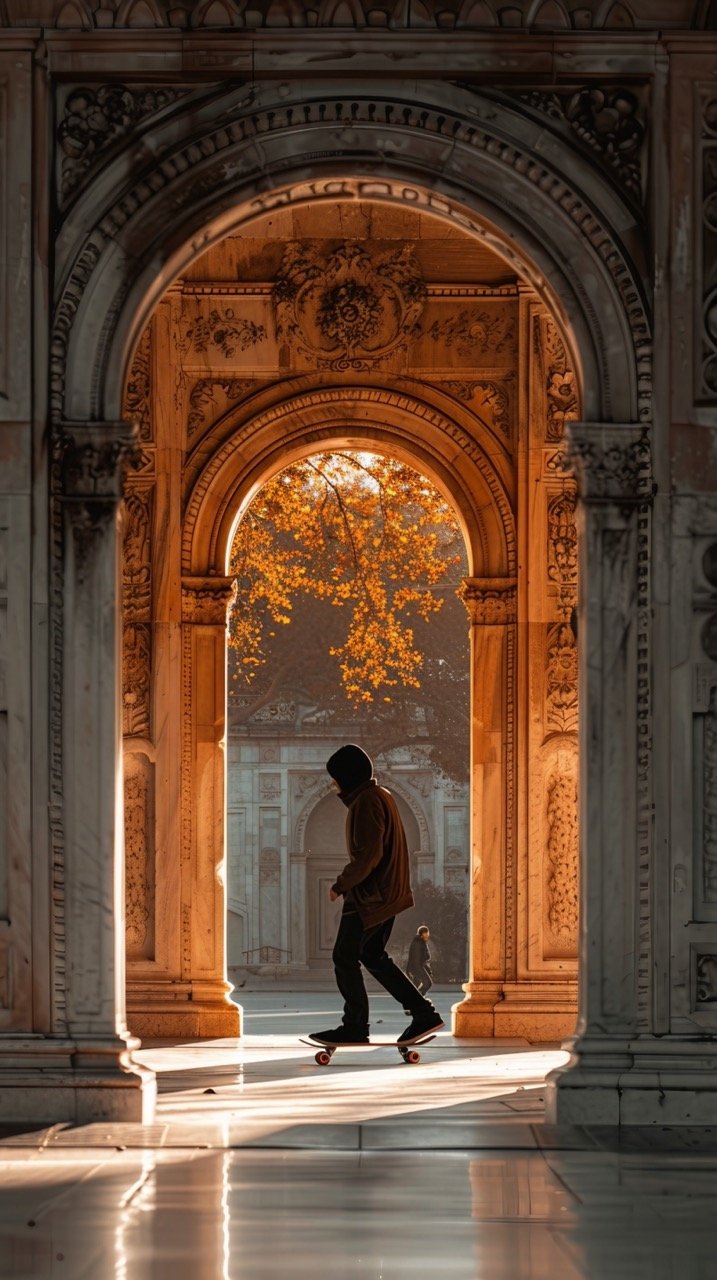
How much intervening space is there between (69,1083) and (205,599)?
728cm

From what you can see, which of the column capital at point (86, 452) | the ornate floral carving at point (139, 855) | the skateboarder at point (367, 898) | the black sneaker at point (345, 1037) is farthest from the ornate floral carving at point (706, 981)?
the ornate floral carving at point (139, 855)

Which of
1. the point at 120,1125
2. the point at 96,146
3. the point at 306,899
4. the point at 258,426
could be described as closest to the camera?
the point at 120,1125

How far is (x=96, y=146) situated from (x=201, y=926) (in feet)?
24.7

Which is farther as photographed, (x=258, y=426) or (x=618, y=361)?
(x=258, y=426)

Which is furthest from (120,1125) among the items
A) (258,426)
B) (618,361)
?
(258,426)

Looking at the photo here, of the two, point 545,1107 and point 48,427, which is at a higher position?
point 48,427

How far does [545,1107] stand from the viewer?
38.7 ft

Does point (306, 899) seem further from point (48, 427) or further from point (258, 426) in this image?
point (48, 427)

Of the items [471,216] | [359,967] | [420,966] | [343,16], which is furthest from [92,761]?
[420,966]

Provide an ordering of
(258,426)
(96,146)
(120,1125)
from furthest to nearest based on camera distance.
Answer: (258,426), (96,146), (120,1125)

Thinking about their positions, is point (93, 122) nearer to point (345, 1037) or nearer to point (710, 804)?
point (710, 804)

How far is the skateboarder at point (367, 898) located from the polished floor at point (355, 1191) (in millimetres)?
992

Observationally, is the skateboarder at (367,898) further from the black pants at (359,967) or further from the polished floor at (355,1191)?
the polished floor at (355,1191)

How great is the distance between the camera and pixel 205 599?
1827cm
